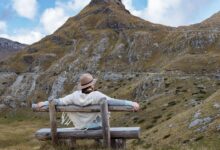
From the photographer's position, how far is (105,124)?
14352 mm

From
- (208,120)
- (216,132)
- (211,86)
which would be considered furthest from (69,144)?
(211,86)

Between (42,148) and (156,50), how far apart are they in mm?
162347

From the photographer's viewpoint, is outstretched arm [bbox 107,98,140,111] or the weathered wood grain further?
the weathered wood grain

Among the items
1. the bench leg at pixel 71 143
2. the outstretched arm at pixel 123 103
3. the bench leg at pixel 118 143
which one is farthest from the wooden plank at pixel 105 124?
the bench leg at pixel 71 143

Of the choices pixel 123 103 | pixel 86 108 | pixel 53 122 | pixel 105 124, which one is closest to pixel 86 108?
pixel 86 108

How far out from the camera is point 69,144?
1530 cm

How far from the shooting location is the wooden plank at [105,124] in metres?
14.1

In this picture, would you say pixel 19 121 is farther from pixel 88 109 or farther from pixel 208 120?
pixel 88 109

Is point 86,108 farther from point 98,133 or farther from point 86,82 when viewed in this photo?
point 98,133

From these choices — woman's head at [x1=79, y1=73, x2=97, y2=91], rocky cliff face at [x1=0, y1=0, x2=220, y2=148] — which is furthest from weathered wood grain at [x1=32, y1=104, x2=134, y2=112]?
rocky cliff face at [x1=0, y1=0, x2=220, y2=148]

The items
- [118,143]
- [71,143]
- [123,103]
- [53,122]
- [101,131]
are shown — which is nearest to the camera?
[123,103]

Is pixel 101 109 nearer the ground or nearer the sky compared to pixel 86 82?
nearer the ground

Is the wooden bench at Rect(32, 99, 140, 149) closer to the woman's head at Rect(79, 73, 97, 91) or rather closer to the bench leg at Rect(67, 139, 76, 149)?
the bench leg at Rect(67, 139, 76, 149)

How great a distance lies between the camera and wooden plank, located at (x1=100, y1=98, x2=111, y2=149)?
14.1 metres
